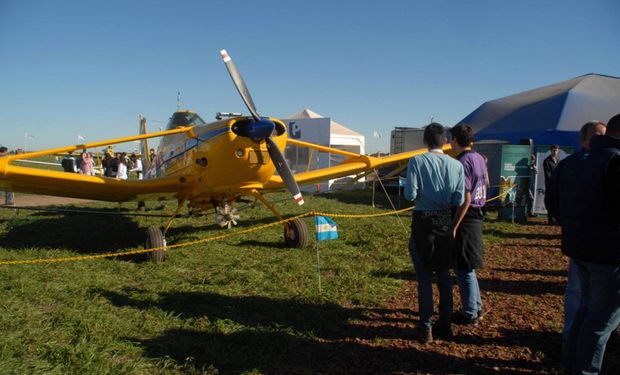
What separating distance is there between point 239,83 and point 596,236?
5.00 metres

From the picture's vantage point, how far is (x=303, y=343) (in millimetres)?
3414

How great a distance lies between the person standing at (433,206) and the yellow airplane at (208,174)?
3013 millimetres

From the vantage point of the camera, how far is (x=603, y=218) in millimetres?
2393

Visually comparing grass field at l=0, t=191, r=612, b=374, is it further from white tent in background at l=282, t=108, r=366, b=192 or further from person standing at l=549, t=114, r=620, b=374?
white tent in background at l=282, t=108, r=366, b=192

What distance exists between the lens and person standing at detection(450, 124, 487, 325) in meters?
3.53

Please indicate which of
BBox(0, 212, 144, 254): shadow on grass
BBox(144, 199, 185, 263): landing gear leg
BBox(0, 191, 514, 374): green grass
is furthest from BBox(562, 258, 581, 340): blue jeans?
BBox(0, 212, 144, 254): shadow on grass

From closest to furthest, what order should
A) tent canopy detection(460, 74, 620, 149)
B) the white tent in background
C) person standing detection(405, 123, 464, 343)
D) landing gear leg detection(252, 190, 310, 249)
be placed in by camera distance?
person standing detection(405, 123, 464, 343) → landing gear leg detection(252, 190, 310, 249) → tent canopy detection(460, 74, 620, 149) → the white tent in background

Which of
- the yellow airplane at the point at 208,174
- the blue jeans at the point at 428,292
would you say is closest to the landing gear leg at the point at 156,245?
the yellow airplane at the point at 208,174

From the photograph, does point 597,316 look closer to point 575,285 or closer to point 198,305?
point 575,285

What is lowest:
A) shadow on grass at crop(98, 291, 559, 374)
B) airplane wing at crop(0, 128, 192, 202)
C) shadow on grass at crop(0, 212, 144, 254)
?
shadow on grass at crop(98, 291, 559, 374)

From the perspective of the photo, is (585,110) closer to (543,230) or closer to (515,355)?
(543,230)

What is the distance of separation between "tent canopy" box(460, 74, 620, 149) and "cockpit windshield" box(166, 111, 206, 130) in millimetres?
11506

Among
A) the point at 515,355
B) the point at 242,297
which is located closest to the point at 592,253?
the point at 515,355

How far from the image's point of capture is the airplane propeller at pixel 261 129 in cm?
578
